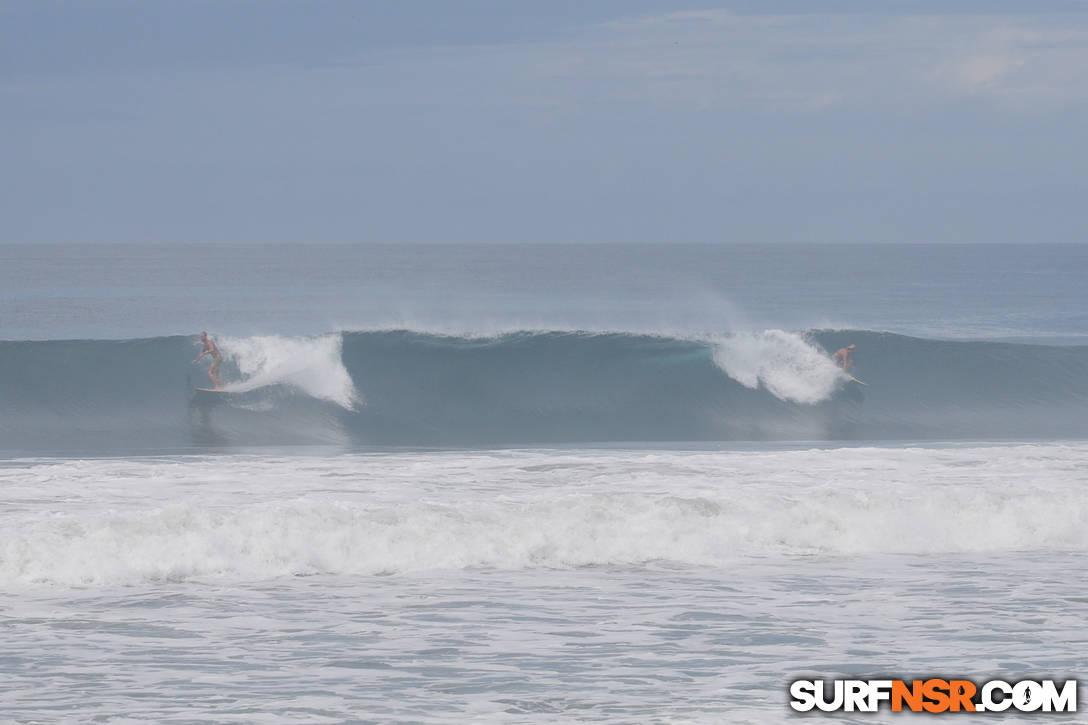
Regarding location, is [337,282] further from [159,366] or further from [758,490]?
[758,490]

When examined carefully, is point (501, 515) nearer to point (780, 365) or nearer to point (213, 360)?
point (213, 360)

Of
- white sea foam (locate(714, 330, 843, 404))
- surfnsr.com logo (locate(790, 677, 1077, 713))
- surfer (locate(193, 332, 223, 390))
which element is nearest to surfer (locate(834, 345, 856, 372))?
white sea foam (locate(714, 330, 843, 404))

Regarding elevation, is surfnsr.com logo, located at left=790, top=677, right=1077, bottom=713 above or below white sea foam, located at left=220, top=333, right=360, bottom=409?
below

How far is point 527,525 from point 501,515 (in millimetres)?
302

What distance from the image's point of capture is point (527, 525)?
901 centimetres

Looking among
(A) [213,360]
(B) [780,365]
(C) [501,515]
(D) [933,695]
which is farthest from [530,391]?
(D) [933,695]

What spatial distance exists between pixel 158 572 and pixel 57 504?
2.03m

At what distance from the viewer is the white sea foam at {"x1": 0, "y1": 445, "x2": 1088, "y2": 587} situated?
8375mm

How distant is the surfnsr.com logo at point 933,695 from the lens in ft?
18.0

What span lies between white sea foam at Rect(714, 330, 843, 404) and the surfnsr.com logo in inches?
512

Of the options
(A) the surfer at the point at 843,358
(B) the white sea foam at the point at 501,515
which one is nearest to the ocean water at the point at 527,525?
(B) the white sea foam at the point at 501,515

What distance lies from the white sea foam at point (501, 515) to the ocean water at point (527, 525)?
33 mm

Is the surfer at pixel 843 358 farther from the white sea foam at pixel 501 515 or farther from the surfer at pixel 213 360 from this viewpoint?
the surfer at pixel 213 360

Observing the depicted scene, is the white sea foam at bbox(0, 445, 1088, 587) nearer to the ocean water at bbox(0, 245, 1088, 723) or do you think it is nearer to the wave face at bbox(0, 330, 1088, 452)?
the ocean water at bbox(0, 245, 1088, 723)
